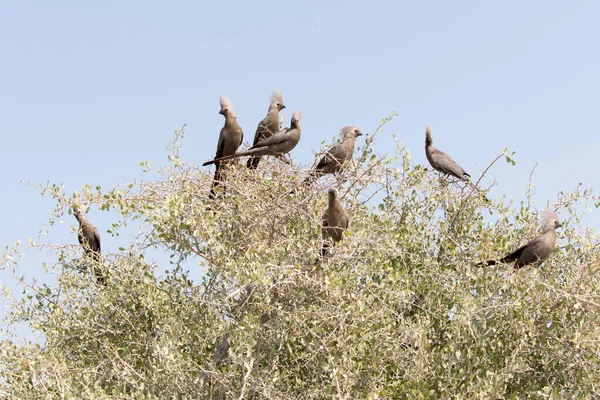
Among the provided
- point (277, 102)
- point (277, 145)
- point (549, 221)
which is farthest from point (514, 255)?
point (277, 102)

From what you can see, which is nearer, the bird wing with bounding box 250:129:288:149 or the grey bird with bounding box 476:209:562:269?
the grey bird with bounding box 476:209:562:269

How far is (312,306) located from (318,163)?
7.74 feet

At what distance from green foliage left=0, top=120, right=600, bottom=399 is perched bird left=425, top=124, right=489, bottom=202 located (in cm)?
62

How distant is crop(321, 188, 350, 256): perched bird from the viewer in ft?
24.8

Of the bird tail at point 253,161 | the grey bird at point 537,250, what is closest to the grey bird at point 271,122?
the bird tail at point 253,161

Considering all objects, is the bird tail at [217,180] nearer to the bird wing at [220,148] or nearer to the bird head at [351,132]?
the bird wing at [220,148]

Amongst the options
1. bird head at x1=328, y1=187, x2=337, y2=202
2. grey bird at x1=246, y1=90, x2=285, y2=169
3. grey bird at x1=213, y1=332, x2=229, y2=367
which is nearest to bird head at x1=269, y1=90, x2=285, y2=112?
grey bird at x1=246, y1=90, x2=285, y2=169

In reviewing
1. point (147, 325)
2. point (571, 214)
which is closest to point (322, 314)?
point (147, 325)

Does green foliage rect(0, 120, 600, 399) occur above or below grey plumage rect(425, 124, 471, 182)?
below

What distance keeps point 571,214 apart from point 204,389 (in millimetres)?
4788

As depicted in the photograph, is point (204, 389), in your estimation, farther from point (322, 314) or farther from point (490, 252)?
point (490, 252)

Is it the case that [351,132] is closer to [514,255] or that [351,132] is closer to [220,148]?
[220,148]

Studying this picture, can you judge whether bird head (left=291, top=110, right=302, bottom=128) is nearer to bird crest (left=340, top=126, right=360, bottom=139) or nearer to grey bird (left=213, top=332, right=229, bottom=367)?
bird crest (left=340, top=126, right=360, bottom=139)

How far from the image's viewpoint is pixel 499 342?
7266 millimetres
